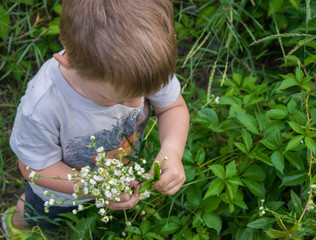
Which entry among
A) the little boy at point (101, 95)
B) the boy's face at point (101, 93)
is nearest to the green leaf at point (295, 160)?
the little boy at point (101, 95)

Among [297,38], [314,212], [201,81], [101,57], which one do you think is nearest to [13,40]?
[201,81]

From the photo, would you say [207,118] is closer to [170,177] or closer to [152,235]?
[170,177]

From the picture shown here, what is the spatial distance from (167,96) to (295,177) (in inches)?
24.7

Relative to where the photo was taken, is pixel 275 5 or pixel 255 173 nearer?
pixel 255 173

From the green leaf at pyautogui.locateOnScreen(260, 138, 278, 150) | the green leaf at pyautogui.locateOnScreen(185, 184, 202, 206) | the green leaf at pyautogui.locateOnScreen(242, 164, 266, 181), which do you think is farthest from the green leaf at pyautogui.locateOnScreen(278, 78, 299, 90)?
the green leaf at pyautogui.locateOnScreen(185, 184, 202, 206)

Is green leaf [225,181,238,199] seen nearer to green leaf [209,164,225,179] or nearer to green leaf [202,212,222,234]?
green leaf [209,164,225,179]

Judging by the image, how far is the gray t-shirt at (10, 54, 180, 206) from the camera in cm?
133

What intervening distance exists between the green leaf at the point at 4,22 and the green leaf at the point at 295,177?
75.0 inches

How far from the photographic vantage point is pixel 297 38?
83.5 inches

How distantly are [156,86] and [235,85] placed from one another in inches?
39.4

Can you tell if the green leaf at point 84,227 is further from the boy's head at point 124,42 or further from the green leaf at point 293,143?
the green leaf at point 293,143

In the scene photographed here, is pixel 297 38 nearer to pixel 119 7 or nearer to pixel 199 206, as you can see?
pixel 199 206

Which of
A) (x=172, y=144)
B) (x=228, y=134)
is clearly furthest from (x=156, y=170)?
(x=228, y=134)

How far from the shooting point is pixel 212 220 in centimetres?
157
